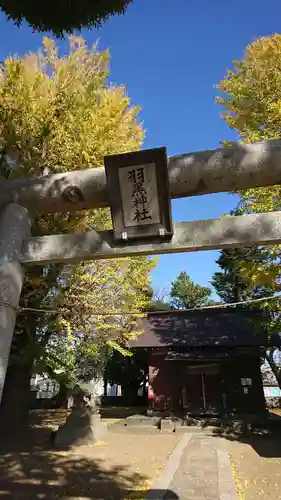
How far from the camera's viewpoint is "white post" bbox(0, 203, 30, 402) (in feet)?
12.7

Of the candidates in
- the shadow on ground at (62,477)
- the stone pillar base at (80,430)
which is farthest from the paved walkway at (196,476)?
the stone pillar base at (80,430)

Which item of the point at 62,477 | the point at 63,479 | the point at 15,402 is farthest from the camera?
the point at 15,402

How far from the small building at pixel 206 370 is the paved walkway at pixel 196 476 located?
7198 millimetres

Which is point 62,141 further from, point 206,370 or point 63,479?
point 206,370

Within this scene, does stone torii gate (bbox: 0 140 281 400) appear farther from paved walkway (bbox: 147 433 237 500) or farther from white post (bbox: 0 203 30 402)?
paved walkway (bbox: 147 433 237 500)

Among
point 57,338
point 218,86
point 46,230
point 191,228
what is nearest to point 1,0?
point 191,228

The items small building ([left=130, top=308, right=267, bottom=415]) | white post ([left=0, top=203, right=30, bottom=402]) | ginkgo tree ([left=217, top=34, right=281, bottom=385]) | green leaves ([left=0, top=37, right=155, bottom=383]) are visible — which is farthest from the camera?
small building ([left=130, top=308, right=267, bottom=415])

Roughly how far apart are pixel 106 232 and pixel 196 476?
21.2 feet

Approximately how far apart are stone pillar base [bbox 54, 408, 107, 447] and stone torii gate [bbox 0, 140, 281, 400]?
8.60m

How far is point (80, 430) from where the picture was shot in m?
11.5

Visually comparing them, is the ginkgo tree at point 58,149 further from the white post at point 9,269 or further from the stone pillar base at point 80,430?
the white post at point 9,269

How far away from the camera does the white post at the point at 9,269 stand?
12.7 feet

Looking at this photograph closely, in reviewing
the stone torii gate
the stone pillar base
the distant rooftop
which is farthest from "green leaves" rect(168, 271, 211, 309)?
the stone torii gate

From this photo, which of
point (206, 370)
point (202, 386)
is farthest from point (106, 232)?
point (202, 386)
